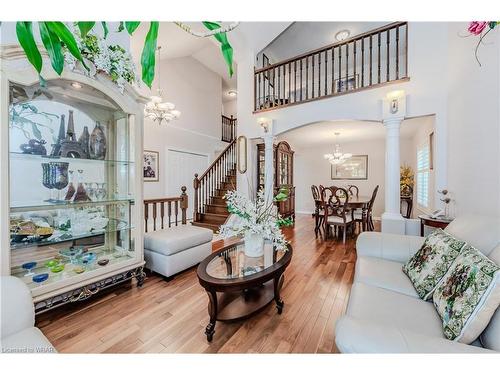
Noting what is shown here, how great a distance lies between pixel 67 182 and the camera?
1.90 meters

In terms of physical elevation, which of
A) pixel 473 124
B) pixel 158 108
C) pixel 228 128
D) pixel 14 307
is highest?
pixel 228 128

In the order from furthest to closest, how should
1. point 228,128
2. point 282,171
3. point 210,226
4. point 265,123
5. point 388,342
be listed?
point 228,128, point 282,171, point 210,226, point 265,123, point 388,342

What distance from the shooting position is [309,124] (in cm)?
407

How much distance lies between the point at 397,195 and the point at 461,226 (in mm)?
1940

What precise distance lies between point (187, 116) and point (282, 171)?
304cm

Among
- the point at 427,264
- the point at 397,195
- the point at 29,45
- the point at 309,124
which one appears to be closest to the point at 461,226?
the point at 427,264

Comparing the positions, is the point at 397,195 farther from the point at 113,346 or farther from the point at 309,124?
the point at 113,346

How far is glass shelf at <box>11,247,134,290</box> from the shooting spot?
1.59m

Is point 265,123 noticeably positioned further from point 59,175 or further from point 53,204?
point 53,204

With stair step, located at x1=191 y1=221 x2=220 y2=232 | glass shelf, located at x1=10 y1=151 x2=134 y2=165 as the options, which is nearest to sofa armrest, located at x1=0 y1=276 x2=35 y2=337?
glass shelf, located at x1=10 y1=151 x2=134 y2=165

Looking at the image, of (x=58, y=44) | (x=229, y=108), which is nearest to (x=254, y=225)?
(x=58, y=44)

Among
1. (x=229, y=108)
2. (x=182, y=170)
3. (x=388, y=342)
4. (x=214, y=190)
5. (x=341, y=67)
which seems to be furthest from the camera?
(x=229, y=108)

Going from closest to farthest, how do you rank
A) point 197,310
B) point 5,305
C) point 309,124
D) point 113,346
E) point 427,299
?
1. point 5,305
2. point 427,299
3. point 113,346
4. point 197,310
5. point 309,124

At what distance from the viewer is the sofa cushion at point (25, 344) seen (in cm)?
90
